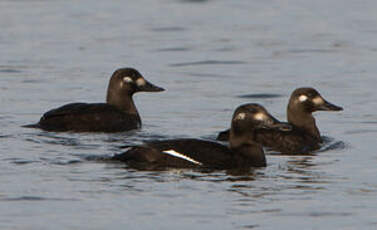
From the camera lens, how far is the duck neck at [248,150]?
12859 mm

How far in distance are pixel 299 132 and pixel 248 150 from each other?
195 centimetres

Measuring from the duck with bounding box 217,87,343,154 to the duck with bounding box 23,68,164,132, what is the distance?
170 cm

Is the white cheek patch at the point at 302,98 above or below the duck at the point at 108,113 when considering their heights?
above

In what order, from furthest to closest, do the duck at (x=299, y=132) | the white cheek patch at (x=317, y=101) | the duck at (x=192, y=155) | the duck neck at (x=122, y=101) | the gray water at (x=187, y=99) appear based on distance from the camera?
the duck neck at (x=122, y=101)
the white cheek patch at (x=317, y=101)
the duck at (x=299, y=132)
the duck at (x=192, y=155)
the gray water at (x=187, y=99)

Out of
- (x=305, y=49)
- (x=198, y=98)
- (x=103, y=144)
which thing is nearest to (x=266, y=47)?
(x=305, y=49)

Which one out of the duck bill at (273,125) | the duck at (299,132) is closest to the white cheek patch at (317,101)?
the duck at (299,132)

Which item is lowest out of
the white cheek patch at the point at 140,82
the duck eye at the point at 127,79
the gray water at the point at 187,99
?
the gray water at the point at 187,99

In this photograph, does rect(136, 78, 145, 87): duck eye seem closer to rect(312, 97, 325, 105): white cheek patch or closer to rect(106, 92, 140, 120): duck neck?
rect(106, 92, 140, 120): duck neck

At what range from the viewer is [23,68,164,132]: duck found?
15281 mm

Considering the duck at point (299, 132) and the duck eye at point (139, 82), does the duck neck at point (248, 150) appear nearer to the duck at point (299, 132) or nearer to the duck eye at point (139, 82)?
the duck at point (299, 132)

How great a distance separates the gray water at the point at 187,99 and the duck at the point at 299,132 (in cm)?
28

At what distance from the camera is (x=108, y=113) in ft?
51.9

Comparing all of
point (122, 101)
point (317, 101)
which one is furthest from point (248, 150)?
point (122, 101)

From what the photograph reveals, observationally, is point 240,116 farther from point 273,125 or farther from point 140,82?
point 140,82
